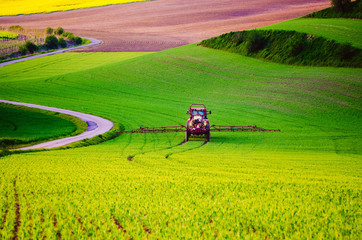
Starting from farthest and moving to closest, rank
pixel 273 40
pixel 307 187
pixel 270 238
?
pixel 273 40 → pixel 307 187 → pixel 270 238

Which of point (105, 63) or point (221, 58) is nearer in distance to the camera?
point (221, 58)

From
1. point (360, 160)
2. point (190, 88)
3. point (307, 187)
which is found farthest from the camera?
point (190, 88)

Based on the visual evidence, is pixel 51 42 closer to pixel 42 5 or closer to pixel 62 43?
pixel 62 43

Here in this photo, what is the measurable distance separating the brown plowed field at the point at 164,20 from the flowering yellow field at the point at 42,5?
31.6 feet

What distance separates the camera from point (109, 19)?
6117 inches

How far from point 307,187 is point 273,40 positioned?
220ft

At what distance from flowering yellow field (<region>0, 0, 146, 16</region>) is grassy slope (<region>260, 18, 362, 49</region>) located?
11902 centimetres

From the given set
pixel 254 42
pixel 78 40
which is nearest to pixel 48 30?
pixel 78 40

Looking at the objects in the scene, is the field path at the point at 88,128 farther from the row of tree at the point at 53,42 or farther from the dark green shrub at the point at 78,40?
the dark green shrub at the point at 78,40

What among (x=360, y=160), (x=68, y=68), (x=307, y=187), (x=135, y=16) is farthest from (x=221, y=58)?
(x=135, y=16)

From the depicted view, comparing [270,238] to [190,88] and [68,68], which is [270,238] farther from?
[68,68]

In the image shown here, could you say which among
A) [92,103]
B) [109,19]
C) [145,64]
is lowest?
[92,103]

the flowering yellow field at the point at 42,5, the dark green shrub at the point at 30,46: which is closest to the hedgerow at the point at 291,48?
the dark green shrub at the point at 30,46

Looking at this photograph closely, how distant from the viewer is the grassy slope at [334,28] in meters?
67.8
